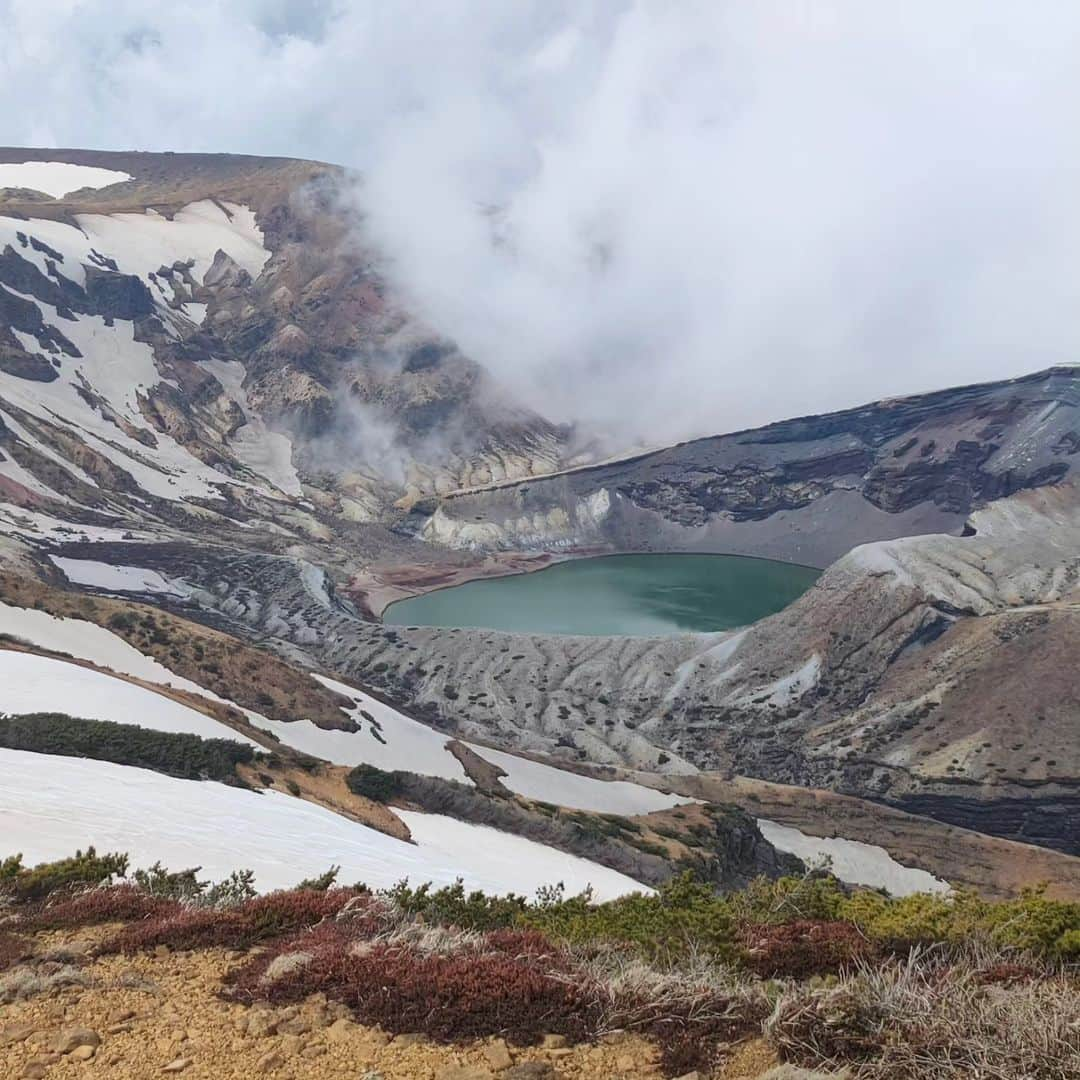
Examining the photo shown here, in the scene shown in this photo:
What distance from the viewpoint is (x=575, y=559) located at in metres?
127

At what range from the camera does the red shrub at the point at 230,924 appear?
7453mm

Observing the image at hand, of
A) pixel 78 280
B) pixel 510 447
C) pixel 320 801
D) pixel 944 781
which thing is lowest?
pixel 944 781

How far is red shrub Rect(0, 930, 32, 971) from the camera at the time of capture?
6836mm

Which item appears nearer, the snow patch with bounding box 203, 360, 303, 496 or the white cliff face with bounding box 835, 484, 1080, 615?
the white cliff face with bounding box 835, 484, 1080, 615

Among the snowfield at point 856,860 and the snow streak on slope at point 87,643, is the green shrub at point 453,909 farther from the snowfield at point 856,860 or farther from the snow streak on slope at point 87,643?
the snowfield at point 856,860

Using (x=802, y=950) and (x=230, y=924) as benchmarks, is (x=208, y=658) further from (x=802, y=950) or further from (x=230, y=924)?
(x=802, y=950)

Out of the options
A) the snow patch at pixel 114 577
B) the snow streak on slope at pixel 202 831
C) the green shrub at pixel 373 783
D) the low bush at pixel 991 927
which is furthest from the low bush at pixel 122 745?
the snow patch at pixel 114 577

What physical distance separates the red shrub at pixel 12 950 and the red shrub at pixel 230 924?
25.8 inches

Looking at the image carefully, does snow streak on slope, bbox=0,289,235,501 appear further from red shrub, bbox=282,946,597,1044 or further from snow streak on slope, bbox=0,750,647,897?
red shrub, bbox=282,946,597,1044

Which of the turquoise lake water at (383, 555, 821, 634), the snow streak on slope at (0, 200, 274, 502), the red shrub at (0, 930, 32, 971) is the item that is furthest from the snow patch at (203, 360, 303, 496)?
the red shrub at (0, 930, 32, 971)

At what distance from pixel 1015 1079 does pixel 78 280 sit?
168 m

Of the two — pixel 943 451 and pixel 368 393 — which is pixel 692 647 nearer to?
pixel 943 451

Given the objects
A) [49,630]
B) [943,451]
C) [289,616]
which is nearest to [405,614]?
[289,616]

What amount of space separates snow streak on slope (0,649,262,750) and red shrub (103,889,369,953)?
15890 mm
